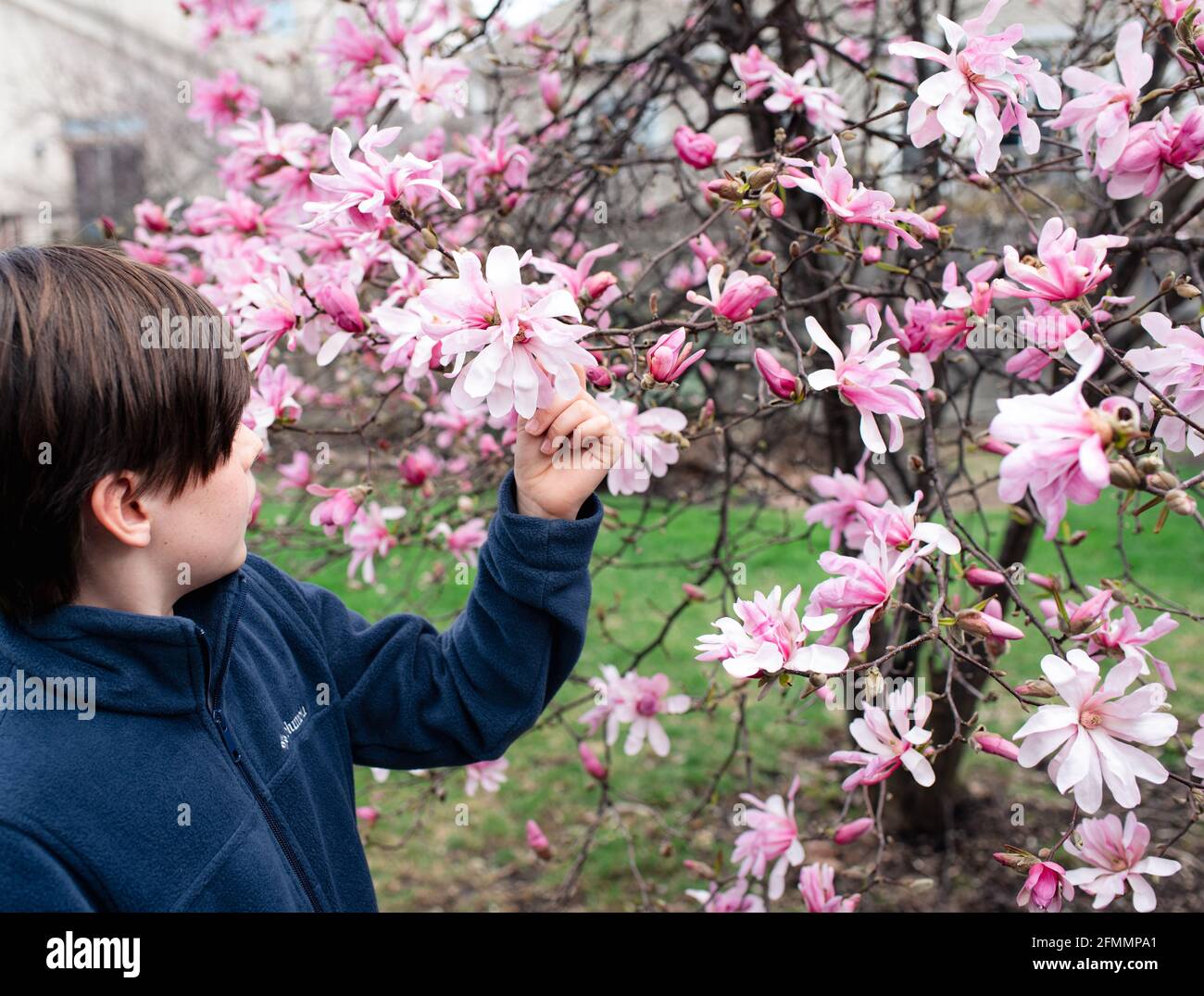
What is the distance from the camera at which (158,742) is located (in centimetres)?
105

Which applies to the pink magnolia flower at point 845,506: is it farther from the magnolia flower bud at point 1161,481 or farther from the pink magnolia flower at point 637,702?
the magnolia flower bud at point 1161,481

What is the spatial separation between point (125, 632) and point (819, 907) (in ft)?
3.40

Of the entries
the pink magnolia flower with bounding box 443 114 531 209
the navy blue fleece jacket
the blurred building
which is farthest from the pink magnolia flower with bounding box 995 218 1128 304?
the blurred building

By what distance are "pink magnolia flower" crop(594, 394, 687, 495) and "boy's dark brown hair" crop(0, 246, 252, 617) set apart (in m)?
0.49

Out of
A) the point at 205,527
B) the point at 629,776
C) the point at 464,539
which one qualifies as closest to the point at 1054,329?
the point at 205,527

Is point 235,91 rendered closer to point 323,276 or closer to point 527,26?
point 527,26

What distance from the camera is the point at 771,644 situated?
99cm

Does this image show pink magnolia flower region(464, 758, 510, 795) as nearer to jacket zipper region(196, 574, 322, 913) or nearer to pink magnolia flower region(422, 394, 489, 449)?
pink magnolia flower region(422, 394, 489, 449)

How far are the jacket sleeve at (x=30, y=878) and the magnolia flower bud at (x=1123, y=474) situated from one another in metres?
0.99

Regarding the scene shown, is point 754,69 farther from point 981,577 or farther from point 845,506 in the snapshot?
point 981,577

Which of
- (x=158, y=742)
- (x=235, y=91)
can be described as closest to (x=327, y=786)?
(x=158, y=742)

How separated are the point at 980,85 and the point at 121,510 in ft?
3.45

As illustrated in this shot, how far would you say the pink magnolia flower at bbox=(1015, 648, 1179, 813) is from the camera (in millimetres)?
925

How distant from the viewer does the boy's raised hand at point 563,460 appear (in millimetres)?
1148
